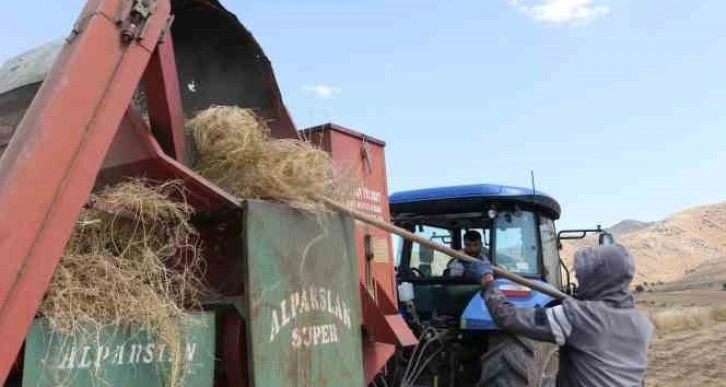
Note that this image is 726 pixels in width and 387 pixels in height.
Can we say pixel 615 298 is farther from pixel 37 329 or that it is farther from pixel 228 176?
pixel 37 329

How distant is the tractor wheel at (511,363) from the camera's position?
4773mm

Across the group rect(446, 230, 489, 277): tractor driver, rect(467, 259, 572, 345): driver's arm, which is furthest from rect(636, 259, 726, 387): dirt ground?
rect(467, 259, 572, 345): driver's arm

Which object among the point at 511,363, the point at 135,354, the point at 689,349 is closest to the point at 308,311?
the point at 135,354

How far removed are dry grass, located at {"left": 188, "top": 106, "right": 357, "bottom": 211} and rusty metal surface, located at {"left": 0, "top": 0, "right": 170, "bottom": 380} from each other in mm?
707

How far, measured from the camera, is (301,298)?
10.00 feet

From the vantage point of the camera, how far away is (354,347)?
3.37 meters

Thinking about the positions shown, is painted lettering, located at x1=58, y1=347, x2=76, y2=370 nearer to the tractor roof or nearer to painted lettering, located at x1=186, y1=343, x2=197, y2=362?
painted lettering, located at x1=186, y1=343, x2=197, y2=362

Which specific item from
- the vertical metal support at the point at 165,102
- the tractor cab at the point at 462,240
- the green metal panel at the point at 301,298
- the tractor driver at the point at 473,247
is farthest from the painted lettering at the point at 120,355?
the tractor driver at the point at 473,247

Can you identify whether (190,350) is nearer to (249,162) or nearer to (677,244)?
(249,162)

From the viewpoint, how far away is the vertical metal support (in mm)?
2850

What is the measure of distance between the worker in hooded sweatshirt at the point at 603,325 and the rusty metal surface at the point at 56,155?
71.7 inches

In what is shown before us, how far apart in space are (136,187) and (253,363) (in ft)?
2.55

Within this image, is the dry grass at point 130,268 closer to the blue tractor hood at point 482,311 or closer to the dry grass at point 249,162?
the dry grass at point 249,162

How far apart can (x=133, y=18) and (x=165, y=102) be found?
0.50 meters
